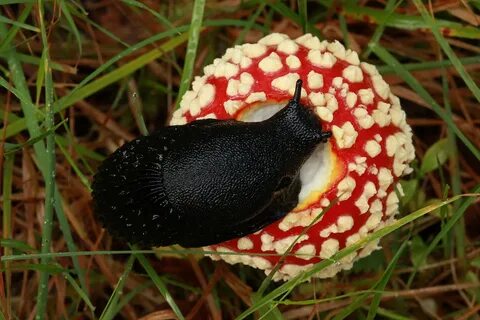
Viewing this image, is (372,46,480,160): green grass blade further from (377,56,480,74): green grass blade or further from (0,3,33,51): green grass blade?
(0,3,33,51): green grass blade

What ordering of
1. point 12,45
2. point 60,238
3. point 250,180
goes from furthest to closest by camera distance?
point 60,238, point 12,45, point 250,180

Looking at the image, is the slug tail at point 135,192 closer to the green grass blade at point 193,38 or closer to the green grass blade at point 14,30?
the green grass blade at point 193,38

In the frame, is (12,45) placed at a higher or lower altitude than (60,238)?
higher

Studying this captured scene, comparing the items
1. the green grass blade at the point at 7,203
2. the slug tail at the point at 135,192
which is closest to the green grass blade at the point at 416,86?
the slug tail at the point at 135,192

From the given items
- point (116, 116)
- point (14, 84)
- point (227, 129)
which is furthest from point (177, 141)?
point (116, 116)

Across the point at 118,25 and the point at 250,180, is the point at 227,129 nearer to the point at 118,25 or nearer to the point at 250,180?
the point at 250,180

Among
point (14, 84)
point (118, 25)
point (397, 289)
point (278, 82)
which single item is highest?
point (118, 25)
